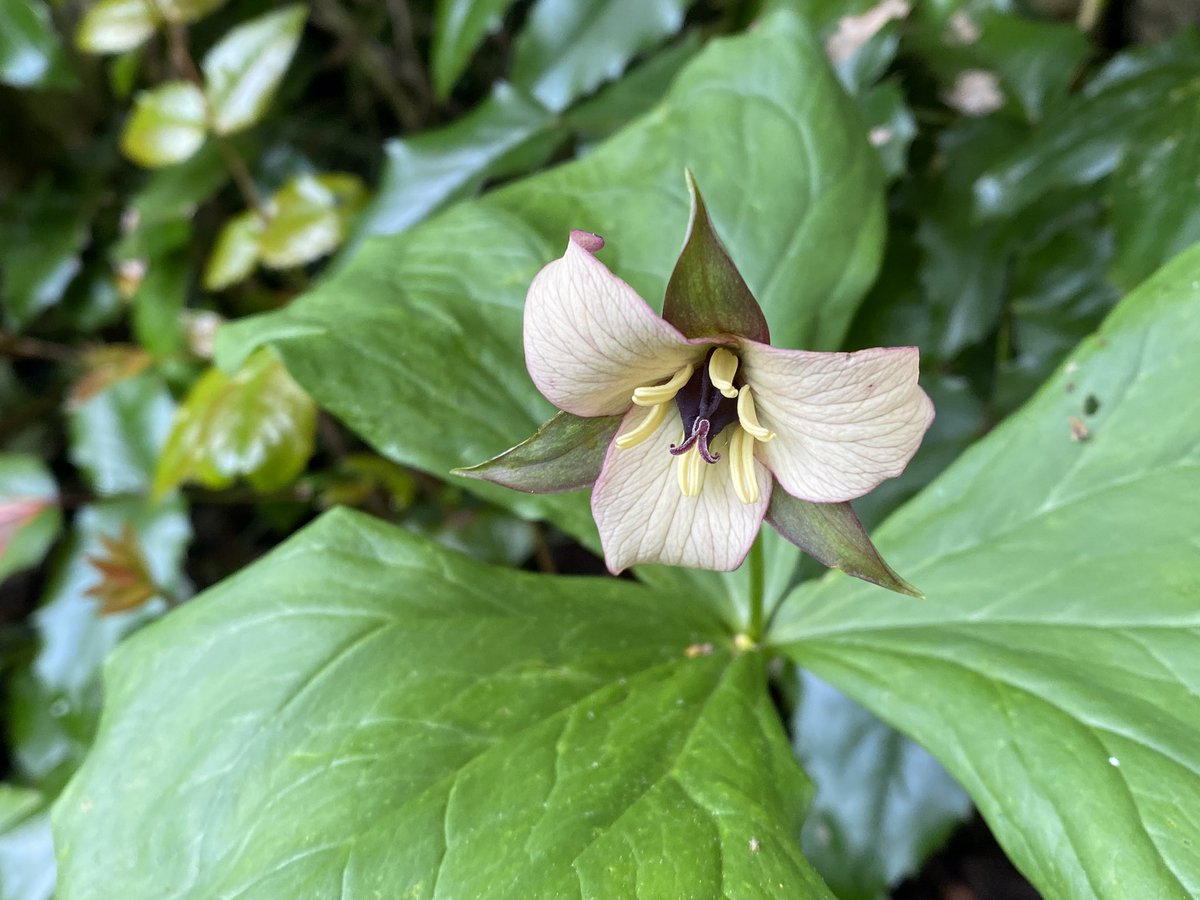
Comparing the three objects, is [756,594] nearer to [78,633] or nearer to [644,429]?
[644,429]

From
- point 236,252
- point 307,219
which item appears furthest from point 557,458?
point 236,252

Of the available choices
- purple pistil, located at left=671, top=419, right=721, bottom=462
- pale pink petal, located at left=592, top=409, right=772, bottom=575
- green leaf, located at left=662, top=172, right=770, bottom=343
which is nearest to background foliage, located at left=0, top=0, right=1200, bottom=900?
pale pink petal, located at left=592, top=409, right=772, bottom=575

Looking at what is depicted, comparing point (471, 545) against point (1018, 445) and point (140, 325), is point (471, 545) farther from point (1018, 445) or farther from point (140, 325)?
point (1018, 445)

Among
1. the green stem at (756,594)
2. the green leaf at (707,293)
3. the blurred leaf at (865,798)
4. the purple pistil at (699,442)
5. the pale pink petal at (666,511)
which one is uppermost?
the green leaf at (707,293)

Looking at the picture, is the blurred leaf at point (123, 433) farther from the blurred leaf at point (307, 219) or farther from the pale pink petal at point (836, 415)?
the pale pink petal at point (836, 415)

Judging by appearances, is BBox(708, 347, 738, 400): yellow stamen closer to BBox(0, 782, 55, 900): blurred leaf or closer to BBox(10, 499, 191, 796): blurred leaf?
BBox(10, 499, 191, 796): blurred leaf

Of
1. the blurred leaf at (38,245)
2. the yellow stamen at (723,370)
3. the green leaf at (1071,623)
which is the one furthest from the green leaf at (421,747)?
the blurred leaf at (38,245)
